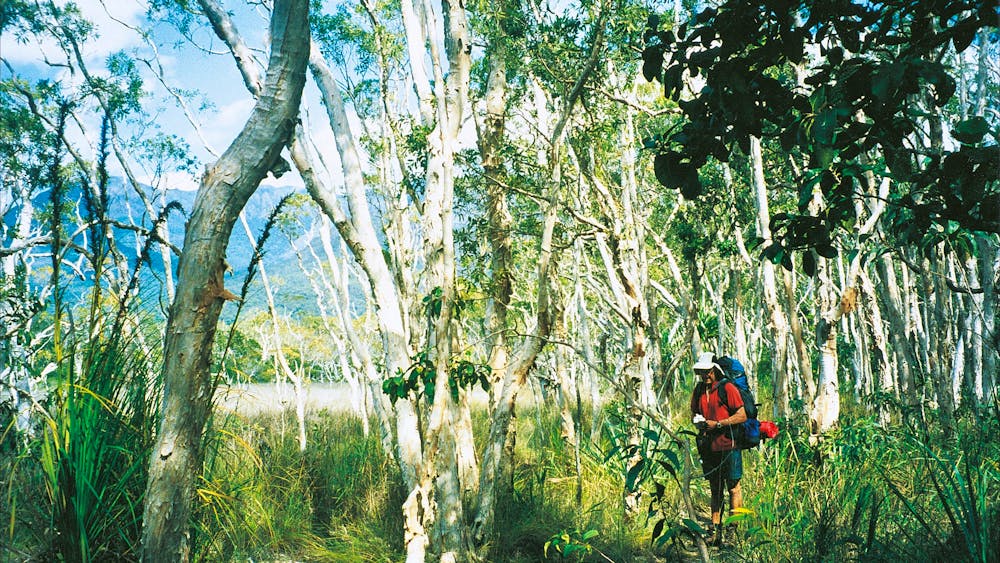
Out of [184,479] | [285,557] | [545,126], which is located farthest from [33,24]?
[184,479]

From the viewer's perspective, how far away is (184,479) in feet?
6.70

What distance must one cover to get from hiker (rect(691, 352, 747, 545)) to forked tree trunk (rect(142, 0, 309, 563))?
4.34 m

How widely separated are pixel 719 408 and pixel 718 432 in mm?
217

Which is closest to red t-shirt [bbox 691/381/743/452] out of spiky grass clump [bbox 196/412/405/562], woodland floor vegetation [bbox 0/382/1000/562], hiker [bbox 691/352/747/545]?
hiker [bbox 691/352/747/545]

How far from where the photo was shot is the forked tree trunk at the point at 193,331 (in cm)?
200

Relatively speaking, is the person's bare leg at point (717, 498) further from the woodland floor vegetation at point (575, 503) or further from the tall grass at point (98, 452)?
the tall grass at point (98, 452)

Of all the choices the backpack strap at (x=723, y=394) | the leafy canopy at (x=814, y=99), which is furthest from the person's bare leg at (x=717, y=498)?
the leafy canopy at (x=814, y=99)

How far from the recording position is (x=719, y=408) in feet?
18.3

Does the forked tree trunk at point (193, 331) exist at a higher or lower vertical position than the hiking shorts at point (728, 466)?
higher

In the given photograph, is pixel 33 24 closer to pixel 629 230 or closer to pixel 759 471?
pixel 629 230

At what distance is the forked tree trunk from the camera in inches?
78.5

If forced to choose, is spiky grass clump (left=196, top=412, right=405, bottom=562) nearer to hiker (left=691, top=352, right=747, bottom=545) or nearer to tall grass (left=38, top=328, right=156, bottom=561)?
tall grass (left=38, top=328, right=156, bottom=561)

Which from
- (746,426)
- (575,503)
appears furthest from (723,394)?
(575,503)

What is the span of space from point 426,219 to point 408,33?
1.96 meters
